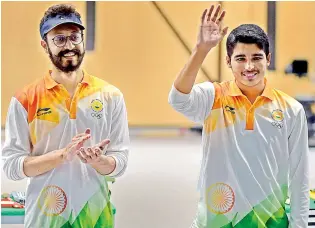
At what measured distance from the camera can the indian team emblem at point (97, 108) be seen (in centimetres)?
210

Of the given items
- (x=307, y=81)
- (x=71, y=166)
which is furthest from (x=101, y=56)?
(x=307, y=81)

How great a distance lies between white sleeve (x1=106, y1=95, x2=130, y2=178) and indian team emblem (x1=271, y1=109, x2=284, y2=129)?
0.63 metres

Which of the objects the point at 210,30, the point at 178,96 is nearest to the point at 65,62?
the point at 178,96

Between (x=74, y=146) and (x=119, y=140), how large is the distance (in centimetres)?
22

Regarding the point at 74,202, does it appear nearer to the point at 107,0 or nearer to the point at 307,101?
the point at 107,0

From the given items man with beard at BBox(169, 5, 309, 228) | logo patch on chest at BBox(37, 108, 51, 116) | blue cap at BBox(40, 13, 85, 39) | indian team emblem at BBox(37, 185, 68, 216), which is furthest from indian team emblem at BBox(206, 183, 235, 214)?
blue cap at BBox(40, 13, 85, 39)

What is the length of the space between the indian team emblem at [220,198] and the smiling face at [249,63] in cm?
45

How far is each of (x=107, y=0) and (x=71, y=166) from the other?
0.95 metres

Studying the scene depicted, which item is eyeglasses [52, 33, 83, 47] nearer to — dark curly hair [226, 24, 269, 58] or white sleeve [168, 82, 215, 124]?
white sleeve [168, 82, 215, 124]

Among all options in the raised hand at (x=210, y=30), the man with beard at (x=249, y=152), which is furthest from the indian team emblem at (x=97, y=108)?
the raised hand at (x=210, y=30)

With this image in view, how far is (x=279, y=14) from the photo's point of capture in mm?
2594

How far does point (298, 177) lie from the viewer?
6.82 feet

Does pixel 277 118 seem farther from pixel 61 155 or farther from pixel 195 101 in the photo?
pixel 61 155

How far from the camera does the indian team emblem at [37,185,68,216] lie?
2.08 metres
